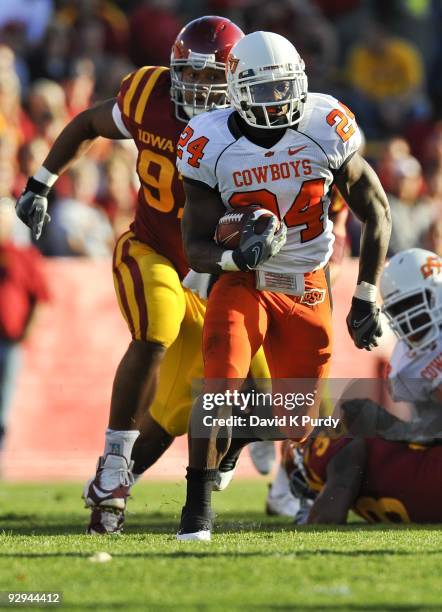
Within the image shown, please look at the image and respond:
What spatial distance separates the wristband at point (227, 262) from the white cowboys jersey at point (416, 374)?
161cm

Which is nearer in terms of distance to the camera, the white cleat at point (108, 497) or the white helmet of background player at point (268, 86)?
the white helmet of background player at point (268, 86)

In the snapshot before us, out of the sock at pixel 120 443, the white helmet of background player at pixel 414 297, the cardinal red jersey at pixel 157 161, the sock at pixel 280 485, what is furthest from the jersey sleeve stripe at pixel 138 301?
the sock at pixel 280 485

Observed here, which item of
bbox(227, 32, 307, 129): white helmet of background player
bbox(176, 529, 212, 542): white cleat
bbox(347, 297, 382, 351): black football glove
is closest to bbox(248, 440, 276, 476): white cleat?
bbox(347, 297, 382, 351): black football glove

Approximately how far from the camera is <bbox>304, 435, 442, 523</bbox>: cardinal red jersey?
6141 mm

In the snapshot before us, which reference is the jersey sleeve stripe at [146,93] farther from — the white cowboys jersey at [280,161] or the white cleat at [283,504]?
the white cleat at [283,504]

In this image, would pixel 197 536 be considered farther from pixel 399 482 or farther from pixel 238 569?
pixel 399 482

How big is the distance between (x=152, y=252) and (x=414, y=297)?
4.35ft

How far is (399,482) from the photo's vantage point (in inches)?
243

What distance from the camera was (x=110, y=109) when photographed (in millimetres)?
6375

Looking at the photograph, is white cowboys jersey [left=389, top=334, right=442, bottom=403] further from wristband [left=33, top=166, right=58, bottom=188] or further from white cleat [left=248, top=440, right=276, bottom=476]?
wristband [left=33, top=166, right=58, bottom=188]

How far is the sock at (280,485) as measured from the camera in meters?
7.27

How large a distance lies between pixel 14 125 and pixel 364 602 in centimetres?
776

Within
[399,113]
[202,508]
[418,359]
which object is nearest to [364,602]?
[202,508]

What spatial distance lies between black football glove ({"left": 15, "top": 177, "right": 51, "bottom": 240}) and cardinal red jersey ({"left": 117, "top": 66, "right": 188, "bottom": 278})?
48 cm
